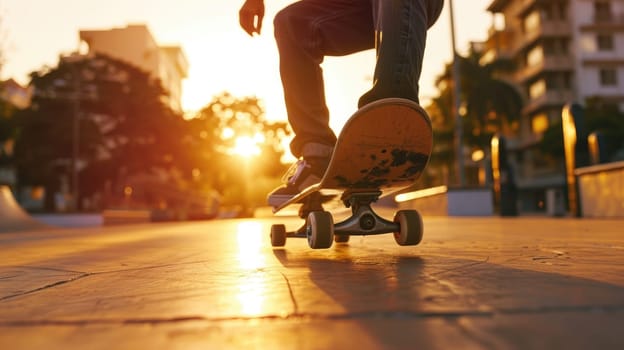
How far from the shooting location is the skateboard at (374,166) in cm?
201

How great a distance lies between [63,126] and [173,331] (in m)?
33.1

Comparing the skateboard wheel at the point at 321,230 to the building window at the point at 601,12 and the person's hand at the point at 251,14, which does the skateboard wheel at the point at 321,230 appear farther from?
the building window at the point at 601,12

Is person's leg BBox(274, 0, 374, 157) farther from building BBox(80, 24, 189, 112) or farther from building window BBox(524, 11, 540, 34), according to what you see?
building BBox(80, 24, 189, 112)

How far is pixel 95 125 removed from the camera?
31609 millimetres

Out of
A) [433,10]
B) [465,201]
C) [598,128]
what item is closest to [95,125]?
[465,201]

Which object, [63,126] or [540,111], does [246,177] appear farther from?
[540,111]

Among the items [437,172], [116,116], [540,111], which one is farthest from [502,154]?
[437,172]

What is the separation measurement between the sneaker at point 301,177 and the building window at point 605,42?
45.4 metres

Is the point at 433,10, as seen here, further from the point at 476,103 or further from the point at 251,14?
the point at 476,103

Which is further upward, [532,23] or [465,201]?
[532,23]

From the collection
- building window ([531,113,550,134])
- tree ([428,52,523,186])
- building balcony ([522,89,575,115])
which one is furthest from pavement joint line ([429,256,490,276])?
building window ([531,113,550,134])

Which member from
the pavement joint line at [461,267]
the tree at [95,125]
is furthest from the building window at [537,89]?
the pavement joint line at [461,267]

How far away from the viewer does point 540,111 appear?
41219 millimetres

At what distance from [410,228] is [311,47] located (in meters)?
1.05
